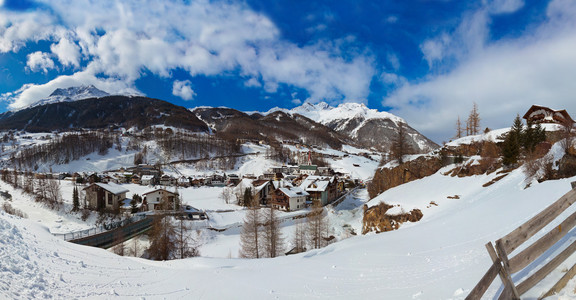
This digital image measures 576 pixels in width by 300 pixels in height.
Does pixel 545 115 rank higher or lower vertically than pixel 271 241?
higher

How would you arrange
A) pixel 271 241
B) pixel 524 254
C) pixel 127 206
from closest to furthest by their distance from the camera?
pixel 524 254 → pixel 271 241 → pixel 127 206

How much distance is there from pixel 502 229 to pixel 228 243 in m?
29.3

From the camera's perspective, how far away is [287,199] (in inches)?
2071

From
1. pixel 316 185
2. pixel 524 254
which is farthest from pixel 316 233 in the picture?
pixel 316 185

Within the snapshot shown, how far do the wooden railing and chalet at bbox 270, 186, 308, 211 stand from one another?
4848cm

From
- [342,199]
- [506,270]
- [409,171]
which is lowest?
[342,199]

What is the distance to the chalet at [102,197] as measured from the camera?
4656 centimetres

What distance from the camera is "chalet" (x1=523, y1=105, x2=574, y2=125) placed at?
36.9 m

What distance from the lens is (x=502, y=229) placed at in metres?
10.2

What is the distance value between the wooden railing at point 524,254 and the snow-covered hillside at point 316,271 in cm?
37

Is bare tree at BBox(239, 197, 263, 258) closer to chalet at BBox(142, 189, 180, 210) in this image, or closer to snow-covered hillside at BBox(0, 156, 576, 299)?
snow-covered hillside at BBox(0, 156, 576, 299)

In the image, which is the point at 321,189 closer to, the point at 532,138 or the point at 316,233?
the point at 316,233

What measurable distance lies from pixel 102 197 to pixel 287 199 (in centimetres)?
3399

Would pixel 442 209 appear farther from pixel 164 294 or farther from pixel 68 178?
pixel 68 178
